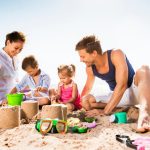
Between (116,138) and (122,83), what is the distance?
164 cm

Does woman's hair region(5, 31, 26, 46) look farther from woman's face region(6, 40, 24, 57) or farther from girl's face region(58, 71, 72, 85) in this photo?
girl's face region(58, 71, 72, 85)

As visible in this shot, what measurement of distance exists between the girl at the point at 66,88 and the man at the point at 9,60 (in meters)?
0.87

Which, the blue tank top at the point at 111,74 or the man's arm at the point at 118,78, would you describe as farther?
the blue tank top at the point at 111,74

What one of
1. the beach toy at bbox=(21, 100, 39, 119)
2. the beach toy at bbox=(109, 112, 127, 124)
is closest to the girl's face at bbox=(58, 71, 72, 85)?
the beach toy at bbox=(21, 100, 39, 119)

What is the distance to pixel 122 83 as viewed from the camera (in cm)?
413

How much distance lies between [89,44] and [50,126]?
1829mm

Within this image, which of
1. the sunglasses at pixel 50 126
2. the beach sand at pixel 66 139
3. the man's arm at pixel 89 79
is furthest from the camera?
the man's arm at pixel 89 79

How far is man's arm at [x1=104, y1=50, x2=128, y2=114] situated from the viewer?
4.10 m

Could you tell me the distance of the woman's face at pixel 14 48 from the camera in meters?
5.38

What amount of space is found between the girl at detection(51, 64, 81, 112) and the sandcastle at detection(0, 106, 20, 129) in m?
2.21

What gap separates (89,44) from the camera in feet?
14.3

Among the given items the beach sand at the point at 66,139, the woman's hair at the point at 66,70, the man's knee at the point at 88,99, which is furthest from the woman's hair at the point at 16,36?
the beach sand at the point at 66,139

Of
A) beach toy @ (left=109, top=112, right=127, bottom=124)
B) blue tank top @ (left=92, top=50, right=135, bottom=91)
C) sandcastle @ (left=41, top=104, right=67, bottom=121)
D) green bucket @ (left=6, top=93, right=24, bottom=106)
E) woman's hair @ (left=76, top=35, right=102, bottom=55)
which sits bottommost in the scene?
beach toy @ (left=109, top=112, right=127, bottom=124)

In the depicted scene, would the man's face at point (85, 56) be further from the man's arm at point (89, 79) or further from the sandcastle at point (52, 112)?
the sandcastle at point (52, 112)
